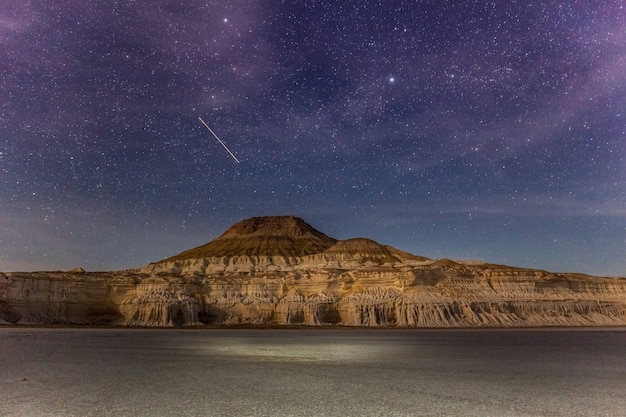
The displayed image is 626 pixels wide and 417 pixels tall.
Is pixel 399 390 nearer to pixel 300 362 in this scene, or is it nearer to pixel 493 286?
pixel 300 362

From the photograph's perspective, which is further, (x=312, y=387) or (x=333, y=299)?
(x=333, y=299)

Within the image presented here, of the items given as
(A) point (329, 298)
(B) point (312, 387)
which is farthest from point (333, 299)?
(B) point (312, 387)

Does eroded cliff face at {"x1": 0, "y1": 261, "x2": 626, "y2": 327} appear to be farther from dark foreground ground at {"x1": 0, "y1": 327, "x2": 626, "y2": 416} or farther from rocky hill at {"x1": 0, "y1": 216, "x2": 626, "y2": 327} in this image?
dark foreground ground at {"x1": 0, "y1": 327, "x2": 626, "y2": 416}

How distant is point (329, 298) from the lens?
100 m

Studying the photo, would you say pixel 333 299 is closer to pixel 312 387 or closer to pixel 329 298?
pixel 329 298

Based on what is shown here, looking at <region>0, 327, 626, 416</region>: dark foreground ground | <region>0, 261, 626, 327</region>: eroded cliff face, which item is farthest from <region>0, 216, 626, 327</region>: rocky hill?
<region>0, 327, 626, 416</region>: dark foreground ground

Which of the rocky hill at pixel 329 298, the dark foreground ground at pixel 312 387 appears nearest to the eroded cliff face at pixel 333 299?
the rocky hill at pixel 329 298

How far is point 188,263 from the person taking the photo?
161m

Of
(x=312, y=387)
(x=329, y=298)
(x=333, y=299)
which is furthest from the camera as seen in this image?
(x=329, y=298)

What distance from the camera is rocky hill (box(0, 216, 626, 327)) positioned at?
89.6 metres

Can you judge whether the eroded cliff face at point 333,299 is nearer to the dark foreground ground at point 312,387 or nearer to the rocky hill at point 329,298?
the rocky hill at point 329,298

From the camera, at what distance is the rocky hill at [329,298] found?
89.6m

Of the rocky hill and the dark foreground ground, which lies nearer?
the dark foreground ground

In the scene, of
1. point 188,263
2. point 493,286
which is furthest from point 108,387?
point 188,263
